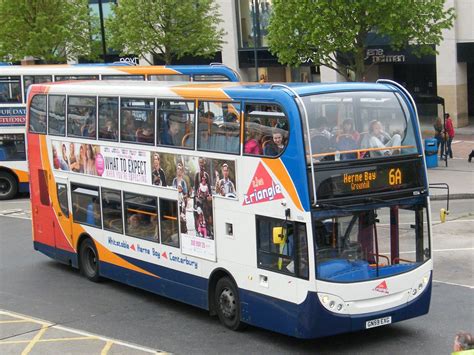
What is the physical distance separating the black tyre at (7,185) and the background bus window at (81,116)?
12362 millimetres

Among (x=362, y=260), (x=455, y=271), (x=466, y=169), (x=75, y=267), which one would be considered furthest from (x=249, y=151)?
(x=466, y=169)

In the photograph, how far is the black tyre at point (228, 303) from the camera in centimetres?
1324

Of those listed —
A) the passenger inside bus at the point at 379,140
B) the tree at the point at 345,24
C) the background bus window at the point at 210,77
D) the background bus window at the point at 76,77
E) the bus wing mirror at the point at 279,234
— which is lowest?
the bus wing mirror at the point at 279,234

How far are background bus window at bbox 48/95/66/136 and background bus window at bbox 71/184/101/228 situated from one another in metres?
1.25

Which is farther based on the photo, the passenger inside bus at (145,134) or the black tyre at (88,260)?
the black tyre at (88,260)

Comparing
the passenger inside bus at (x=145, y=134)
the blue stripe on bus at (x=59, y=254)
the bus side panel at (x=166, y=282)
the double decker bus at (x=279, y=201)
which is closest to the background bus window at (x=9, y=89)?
the blue stripe on bus at (x=59, y=254)

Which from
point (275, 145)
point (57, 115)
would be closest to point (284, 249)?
point (275, 145)

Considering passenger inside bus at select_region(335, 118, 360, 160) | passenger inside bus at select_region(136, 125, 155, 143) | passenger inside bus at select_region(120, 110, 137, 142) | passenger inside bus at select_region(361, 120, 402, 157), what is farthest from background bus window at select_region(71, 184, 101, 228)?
passenger inside bus at select_region(361, 120, 402, 157)

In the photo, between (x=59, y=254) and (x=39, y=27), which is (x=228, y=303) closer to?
(x=59, y=254)

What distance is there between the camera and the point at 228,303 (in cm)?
1345

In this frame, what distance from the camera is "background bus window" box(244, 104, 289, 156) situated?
1201 centimetres

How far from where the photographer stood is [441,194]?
24234mm

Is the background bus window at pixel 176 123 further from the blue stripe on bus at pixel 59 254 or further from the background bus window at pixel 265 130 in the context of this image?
the blue stripe on bus at pixel 59 254

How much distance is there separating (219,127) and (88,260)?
569 centimetres
